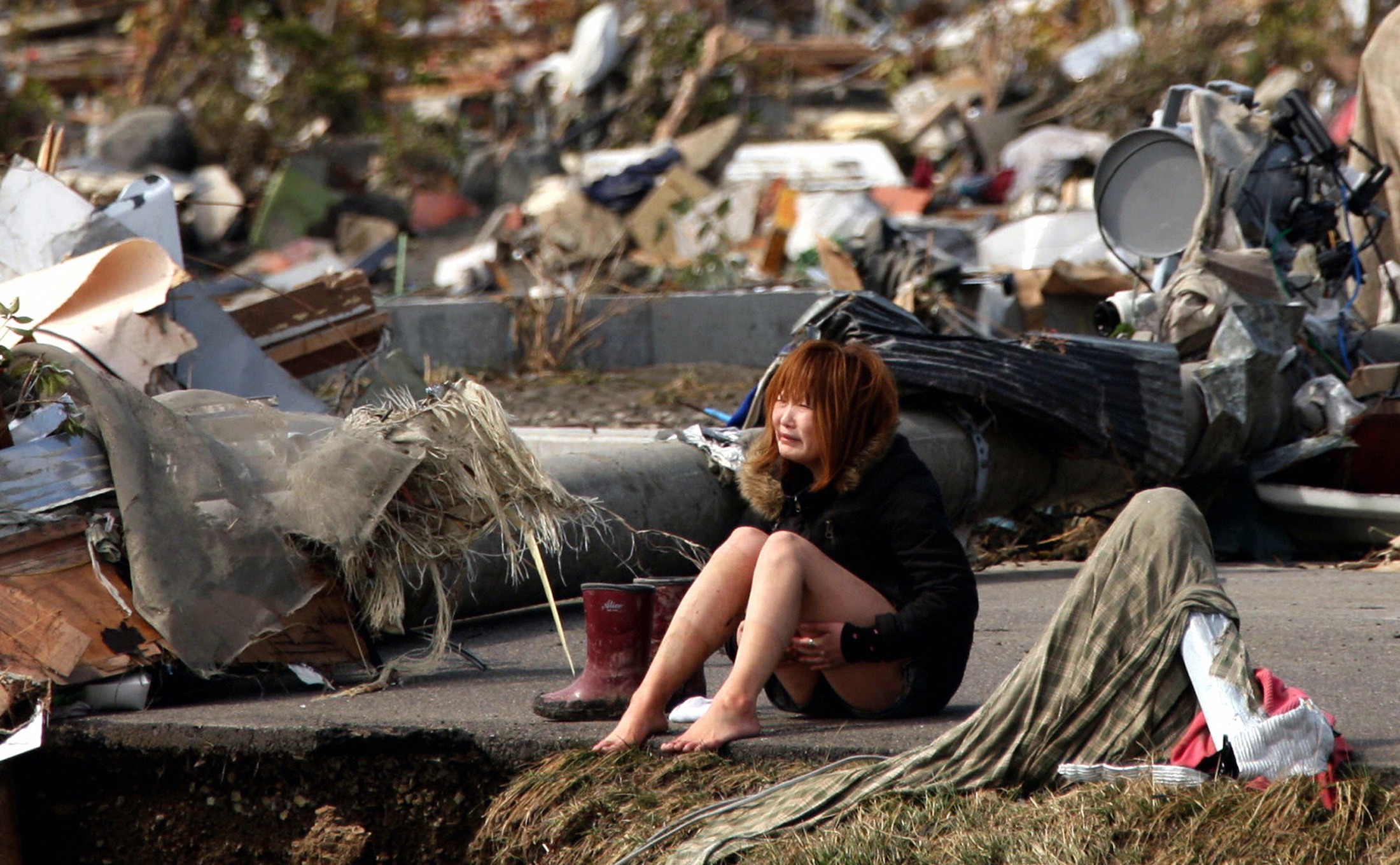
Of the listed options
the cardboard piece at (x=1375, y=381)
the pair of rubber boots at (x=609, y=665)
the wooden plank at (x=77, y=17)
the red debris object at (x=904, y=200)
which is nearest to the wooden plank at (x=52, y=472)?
the pair of rubber boots at (x=609, y=665)

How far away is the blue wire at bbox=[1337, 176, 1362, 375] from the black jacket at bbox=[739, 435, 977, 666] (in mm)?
4390

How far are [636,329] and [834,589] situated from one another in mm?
6490

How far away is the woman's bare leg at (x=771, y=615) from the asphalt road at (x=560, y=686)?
69 millimetres

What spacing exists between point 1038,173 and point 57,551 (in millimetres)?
11020

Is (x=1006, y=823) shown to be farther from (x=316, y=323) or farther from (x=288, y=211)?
(x=288, y=211)

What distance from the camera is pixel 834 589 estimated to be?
311cm

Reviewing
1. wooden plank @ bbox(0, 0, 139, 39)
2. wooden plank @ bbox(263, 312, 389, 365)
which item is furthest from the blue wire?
wooden plank @ bbox(0, 0, 139, 39)

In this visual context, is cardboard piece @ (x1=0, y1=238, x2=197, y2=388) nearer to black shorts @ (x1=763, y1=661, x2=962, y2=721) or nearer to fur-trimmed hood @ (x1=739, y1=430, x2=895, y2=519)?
fur-trimmed hood @ (x1=739, y1=430, x2=895, y2=519)

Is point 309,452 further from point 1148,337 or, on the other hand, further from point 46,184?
point 1148,337

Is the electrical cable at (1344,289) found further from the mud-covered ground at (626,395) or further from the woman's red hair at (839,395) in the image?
the woman's red hair at (839,395)

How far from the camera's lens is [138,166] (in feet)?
49.4

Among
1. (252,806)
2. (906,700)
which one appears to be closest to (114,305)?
(252,806)

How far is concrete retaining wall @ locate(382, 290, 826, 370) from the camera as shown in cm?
909

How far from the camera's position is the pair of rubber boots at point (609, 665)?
11.0 feet
